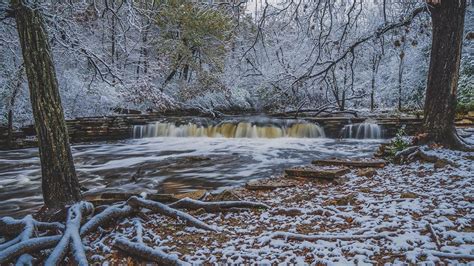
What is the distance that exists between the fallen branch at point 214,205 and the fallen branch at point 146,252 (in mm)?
1164

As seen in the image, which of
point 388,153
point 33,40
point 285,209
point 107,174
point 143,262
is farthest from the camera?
point 107,174

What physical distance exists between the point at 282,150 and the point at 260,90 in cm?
1403

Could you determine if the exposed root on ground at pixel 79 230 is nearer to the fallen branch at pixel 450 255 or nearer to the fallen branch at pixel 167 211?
Result: the fallen branch at pixel 167 211

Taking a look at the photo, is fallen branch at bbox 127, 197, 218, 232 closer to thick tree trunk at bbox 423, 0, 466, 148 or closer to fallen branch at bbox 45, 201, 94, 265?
fallen branch at bbox 45, 201, 94, 265

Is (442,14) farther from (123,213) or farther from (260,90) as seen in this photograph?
(260,90)

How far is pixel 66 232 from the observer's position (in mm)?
3293

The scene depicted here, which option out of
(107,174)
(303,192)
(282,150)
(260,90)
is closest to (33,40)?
(303,192)

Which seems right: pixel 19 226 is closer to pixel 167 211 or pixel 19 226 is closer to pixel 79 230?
pixel 79 230

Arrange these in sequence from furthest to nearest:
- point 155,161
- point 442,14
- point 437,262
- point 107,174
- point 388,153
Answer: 1. point 155,161
2. point 107,174
3. point 388,153
4. point 442,14
5. point 437,262

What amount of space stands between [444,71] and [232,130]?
10.4 m

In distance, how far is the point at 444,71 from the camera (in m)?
6.27

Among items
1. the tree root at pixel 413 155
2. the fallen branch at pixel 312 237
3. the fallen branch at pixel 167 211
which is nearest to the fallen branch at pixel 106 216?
the fallen branch at pixel 167 211

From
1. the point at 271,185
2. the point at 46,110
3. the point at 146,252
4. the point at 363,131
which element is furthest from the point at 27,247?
the point at 363,131

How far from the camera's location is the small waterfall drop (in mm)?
14810
